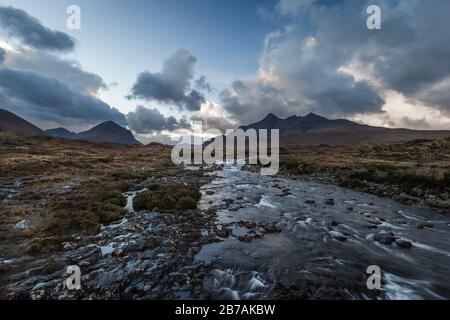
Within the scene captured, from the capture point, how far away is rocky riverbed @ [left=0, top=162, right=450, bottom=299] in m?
10.7

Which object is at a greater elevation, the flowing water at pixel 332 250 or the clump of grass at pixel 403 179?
the clump of grass at pixel 403 179

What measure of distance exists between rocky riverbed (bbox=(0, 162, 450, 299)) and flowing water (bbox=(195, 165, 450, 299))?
0.17ft

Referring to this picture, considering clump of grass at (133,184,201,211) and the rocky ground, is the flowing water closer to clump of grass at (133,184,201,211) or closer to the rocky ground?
the rocky ground

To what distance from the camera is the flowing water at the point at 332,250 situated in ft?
37.0

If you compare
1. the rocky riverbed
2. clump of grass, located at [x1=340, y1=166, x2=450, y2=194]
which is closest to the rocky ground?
the rocky riverbed

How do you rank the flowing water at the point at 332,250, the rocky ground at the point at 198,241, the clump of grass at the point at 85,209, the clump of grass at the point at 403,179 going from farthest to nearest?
the clump of grass at the point at 403,179, the clump of grass at the point at 85,209, the flowing water at the point at 332,250, the rocky ground at the point at 198,241

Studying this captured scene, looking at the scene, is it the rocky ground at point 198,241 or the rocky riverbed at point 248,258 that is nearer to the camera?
the rocky riverbed at point 248,258

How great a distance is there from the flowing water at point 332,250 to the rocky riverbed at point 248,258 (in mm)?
52

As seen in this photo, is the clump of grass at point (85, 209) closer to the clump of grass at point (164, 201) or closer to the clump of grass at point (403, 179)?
the clump of grass at point (164, 201)

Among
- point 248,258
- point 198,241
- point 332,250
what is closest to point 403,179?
point 332,250

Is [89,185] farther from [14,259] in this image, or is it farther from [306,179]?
[306,179]

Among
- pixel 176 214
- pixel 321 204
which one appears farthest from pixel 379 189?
pixel 176 214

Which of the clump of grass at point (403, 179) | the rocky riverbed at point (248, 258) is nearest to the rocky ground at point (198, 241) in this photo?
the rocky riverbed at point (248, 258)
